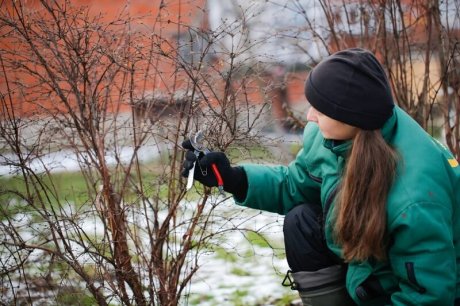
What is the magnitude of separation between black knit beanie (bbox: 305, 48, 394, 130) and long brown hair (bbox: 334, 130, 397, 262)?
0.07 meters

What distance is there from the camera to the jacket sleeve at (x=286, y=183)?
2.82m

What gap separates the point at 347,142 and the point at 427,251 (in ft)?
1.52

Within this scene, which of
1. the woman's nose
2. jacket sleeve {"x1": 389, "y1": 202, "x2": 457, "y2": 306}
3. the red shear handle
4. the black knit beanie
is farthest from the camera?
the red shear handle

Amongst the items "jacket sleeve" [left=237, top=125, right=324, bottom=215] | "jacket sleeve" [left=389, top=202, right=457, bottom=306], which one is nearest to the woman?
"jacket sleeve" [left=389, top=202, right=457, bottom=306]

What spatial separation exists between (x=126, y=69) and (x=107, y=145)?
0.54 m

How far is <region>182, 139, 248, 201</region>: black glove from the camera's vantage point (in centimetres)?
266

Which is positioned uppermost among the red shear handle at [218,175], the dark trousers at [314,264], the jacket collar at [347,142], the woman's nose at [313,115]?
the woman's nose at [313,115]

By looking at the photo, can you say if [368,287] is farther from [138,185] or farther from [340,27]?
[340,27]

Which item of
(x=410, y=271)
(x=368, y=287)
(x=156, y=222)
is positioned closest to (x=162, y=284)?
(x=156, y=222)

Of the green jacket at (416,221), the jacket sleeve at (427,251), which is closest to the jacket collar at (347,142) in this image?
the green jacket at (416,221)

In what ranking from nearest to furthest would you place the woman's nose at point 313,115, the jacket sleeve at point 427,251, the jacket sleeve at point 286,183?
1. the jacket sleeve at point 427,251
2. the woman's nose at point 313,115
3. the jacket sleeve at point 286,183

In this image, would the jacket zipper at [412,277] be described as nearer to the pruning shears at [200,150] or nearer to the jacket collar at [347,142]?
the jacket collar at [347,142]

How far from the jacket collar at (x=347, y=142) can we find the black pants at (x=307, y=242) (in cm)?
32

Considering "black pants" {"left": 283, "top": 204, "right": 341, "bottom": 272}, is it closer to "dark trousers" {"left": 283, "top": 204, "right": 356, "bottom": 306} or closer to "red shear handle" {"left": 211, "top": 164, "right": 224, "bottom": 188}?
"dark trousers" {"left": 283, "top": 204, "right": 356, "bottom": 306}
